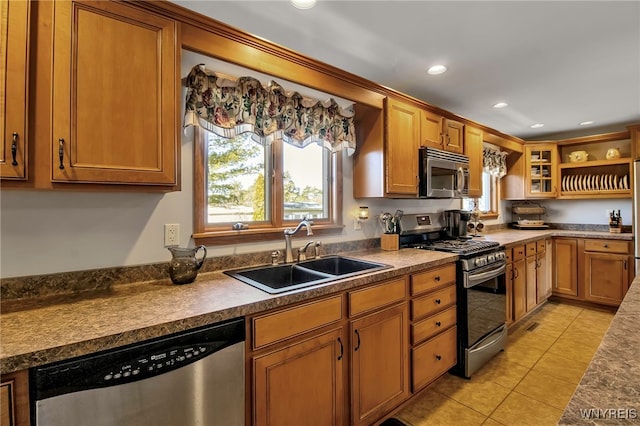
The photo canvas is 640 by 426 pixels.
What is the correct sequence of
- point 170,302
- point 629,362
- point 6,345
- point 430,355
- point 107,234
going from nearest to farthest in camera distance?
point 629,362 < point 6,345 < point 170,302 < point 107,234 < point 430,355

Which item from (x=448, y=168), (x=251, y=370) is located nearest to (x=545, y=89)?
(x=448, y=168)

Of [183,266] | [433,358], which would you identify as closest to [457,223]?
[433,358]

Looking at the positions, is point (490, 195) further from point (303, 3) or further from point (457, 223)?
point (303, 3)

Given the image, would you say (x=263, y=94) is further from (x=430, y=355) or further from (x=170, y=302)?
(x=430, y=355)

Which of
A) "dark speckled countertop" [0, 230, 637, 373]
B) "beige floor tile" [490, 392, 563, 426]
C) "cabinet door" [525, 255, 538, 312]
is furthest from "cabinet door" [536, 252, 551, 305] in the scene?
"dark speckled countertop" [0, 230, 637, 373]

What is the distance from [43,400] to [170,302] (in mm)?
464

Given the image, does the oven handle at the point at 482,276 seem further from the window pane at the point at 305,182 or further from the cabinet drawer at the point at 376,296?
the window pane at the point at 305,182

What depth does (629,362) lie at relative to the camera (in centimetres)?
75

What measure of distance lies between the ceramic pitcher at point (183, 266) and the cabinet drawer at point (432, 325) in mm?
1430

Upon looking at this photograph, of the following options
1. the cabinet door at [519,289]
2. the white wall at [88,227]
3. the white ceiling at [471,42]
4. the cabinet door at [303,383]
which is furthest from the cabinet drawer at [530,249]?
the white wall at [88,227]

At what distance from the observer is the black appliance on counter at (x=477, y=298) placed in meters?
2.37

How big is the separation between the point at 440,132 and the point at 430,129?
167 millimetres

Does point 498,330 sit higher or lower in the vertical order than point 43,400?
lower

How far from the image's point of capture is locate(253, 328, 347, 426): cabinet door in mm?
1353
